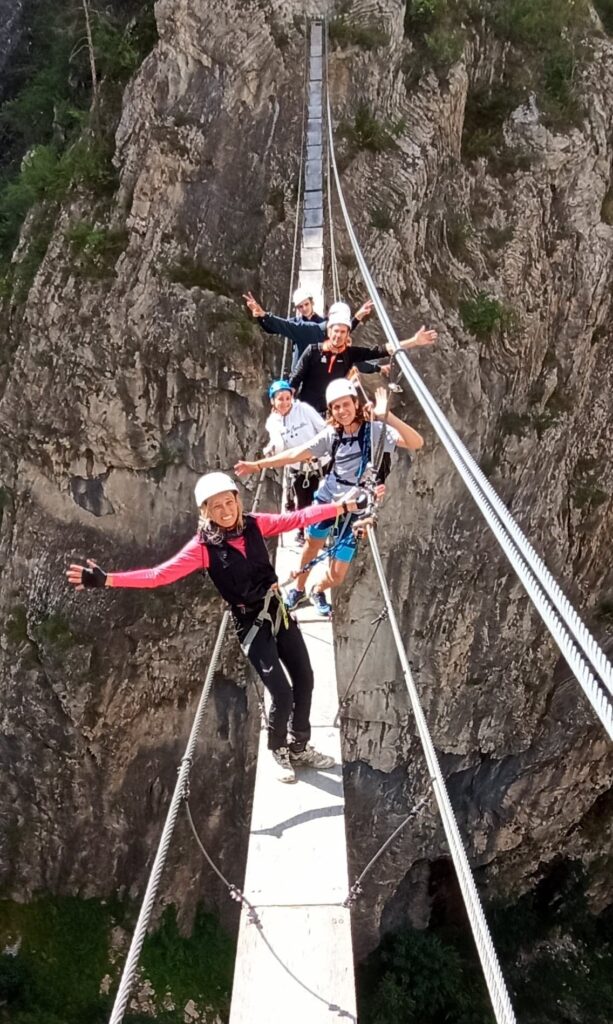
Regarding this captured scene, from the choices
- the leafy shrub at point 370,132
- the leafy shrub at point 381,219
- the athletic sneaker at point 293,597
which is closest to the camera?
the athletic sneaker at point 293,597

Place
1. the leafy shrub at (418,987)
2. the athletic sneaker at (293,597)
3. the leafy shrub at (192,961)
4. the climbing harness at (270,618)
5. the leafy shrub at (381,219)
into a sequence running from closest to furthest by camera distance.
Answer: the climbing harness at (270,618)
the athletic sneaker at (293,597)
the leafy shrub at (381,219)
the leafy shrub at (192,961)
the leafy shrub at (418,987)

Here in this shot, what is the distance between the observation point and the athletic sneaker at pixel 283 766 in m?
3.79

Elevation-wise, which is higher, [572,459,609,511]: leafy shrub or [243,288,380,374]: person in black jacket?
[572,459,609,511]: leafy shrub

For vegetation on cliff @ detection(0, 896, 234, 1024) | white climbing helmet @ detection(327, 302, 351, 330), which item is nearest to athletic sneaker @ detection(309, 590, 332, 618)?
white climbing helmet @ detection(327, 302, 351, 330)

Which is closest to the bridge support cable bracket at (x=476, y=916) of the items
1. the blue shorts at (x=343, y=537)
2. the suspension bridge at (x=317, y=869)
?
the suspension bridge at (x=317, y=869)

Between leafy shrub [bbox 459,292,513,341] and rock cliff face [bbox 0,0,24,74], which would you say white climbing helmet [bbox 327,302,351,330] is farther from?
rock cliff face [bbox 0,0,24,74]

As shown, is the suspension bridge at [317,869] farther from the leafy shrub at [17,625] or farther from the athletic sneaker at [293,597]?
the leafy shrub at [17,625]

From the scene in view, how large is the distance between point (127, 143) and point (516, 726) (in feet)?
30.2

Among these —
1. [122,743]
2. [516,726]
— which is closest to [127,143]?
[122,743]

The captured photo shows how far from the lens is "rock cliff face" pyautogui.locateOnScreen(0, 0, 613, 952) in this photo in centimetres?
915

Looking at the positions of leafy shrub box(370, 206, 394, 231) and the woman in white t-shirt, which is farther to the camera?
leafy shrub box(370, 206, 394, 231)

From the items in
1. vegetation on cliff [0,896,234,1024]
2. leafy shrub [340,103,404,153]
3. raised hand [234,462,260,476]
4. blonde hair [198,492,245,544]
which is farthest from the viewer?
vegetation on cliff [0,896,234,1024]

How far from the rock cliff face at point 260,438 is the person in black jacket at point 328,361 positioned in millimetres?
3393

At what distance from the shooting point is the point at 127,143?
31.9 ft
